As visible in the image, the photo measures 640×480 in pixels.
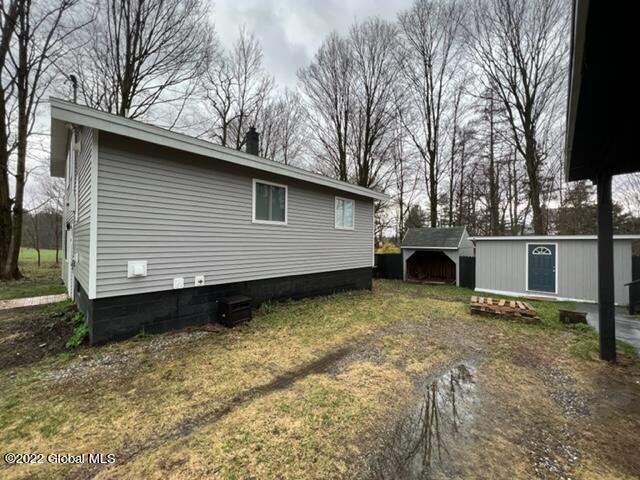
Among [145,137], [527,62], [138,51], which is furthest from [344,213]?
[527,62]

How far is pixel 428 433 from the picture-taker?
229 centimetres

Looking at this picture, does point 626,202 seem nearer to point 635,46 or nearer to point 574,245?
point 574,245

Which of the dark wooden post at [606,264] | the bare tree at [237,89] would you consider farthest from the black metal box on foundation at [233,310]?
the bare tree at [237,89]

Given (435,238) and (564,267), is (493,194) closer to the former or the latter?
(435,238)

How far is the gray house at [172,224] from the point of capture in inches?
157

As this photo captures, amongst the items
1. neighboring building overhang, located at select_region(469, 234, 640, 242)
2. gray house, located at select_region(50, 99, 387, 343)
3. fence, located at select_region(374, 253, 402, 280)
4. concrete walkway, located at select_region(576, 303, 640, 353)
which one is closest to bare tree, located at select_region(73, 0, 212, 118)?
gray house, located at select_region(50, 99, 387, 343)

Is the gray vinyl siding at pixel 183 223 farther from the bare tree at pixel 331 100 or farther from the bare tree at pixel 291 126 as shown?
the bare tree at pixel 291 126

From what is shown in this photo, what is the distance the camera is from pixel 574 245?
8.55 m

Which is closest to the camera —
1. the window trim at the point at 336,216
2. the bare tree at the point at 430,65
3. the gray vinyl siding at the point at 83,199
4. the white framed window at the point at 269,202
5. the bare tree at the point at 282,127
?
the gray vinyl siding at the point at 83,199

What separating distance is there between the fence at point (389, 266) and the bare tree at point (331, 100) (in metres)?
5.54

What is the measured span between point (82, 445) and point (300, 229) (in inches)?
223

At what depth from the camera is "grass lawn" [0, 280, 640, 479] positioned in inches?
75.9

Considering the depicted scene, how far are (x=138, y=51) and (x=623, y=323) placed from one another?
1717cm

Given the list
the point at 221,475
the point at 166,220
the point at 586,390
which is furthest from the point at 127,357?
the point at 586,390
